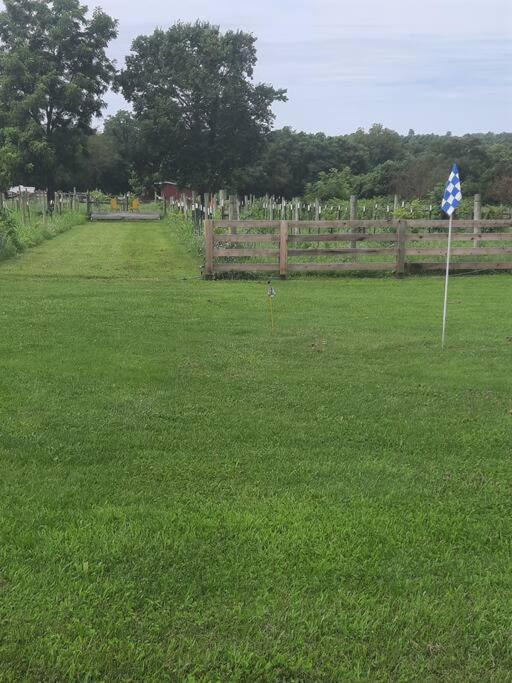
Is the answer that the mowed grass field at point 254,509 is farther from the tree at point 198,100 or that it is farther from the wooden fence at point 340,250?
the tree at point 198,100

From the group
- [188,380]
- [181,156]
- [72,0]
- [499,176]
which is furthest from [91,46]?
[188,380]

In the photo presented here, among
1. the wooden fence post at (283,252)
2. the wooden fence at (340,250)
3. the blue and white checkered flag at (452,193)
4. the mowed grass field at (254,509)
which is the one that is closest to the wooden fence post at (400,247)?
the wooden fence at (340,250)

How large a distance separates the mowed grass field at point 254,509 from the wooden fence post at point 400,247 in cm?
689

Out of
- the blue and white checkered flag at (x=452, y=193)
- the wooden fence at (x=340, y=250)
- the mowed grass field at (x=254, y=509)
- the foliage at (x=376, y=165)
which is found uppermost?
the foliage at (x=376, y=165)

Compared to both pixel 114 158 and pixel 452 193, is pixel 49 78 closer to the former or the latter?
pixel 114 158

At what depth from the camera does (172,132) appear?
57.2 m

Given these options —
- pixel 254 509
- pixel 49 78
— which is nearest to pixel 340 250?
pixel 254 509

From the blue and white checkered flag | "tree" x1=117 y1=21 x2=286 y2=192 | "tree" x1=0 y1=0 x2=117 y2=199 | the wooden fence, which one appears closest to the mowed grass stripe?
the wooden fence

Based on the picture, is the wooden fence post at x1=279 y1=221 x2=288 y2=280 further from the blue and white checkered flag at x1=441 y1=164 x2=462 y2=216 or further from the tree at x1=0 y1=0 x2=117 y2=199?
the tree at x1=0 y1=0 x2=117 y2=199

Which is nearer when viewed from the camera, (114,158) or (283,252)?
(283,252)

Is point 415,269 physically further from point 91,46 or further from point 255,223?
point 91,46

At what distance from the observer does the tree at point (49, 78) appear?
47.2 m

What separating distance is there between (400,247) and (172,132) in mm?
45965

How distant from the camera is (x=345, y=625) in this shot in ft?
9.40
